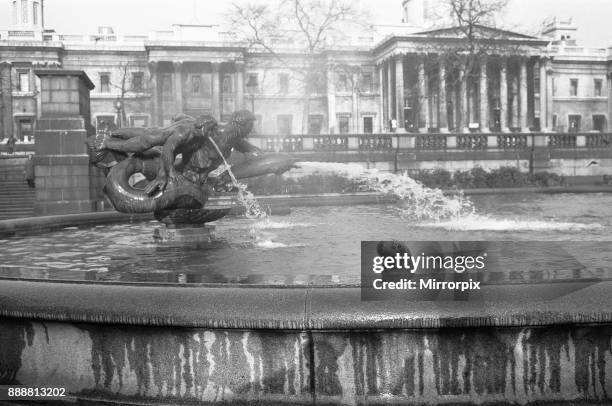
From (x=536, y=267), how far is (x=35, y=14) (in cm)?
7170

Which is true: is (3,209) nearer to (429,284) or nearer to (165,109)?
(429,284)

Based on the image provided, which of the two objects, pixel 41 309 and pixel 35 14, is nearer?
pixel 41 309

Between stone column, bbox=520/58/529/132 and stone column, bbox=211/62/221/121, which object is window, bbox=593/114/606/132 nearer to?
stone column, bbox=520/58/529/132

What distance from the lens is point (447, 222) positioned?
10406 millimetres

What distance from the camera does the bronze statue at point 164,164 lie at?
715 cm

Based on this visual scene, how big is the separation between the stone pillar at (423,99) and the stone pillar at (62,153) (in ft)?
153

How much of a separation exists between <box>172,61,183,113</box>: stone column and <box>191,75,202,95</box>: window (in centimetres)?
132

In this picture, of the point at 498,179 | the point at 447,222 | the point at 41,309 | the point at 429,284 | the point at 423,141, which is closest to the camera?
the point at 429,284

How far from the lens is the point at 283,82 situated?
69.6 meters

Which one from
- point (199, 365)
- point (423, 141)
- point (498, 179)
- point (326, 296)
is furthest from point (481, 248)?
point (423, 141)

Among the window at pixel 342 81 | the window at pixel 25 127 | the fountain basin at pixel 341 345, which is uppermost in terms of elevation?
the window at pixel 342 81

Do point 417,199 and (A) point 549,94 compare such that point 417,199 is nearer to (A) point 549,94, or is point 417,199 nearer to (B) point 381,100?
(B) point 381,100

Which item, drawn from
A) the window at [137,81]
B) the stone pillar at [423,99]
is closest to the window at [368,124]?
the stone pillar at [423,99]

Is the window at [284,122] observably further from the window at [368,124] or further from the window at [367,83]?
the window at [367,83]
